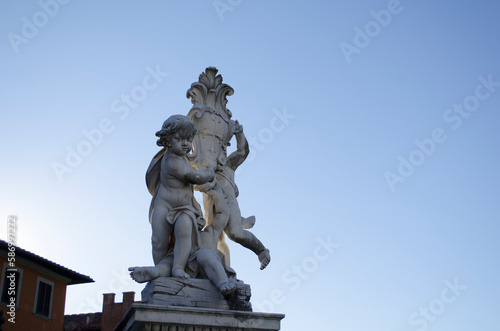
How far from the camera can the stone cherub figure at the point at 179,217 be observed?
734cm

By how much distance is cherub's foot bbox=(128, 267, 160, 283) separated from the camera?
277 inches

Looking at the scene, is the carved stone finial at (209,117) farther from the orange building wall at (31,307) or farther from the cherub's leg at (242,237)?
the orange building wall at (31,307)

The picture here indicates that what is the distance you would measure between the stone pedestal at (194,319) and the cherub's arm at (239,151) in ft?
8.94

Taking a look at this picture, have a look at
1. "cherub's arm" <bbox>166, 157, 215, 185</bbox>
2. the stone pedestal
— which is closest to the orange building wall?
"cherub's arm" <bbox>166, 157, 215, 185</bbox>

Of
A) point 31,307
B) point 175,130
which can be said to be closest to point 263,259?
point 175,130

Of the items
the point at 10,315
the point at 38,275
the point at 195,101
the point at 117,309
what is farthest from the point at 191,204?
the point at 117,309

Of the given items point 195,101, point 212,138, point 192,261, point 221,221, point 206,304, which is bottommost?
point 206,304

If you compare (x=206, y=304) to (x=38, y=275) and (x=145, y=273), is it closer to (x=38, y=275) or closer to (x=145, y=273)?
(x=145, y=273)

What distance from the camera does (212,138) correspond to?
8.76 meters

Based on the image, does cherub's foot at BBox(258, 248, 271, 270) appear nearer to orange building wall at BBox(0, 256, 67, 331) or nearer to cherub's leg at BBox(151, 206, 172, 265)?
cherub's leg at BBox(151, 206, 172, 265)

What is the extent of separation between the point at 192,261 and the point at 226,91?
9.94 feet

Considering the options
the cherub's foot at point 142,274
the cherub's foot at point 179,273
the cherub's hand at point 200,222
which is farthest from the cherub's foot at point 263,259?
the cherub's foot at point 142,274

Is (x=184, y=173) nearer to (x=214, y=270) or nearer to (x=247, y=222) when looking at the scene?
(x=214, y=270)

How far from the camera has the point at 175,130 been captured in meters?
7.77
